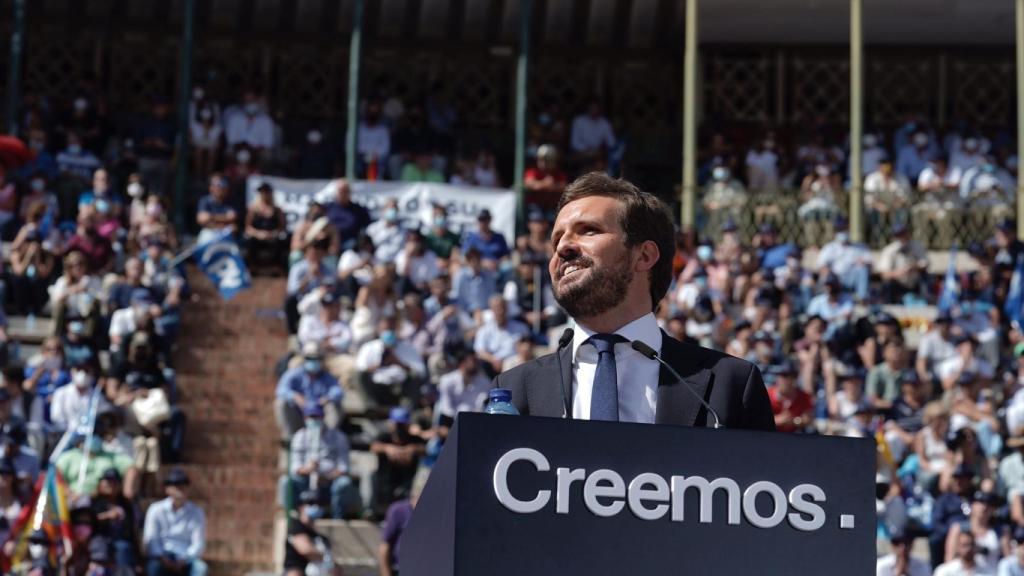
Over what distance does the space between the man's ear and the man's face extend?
0.04 meters

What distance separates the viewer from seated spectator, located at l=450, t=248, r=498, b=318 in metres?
17.6

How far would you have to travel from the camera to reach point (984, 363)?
54.9ft

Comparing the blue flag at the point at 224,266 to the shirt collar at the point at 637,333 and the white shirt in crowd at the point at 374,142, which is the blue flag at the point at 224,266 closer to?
the white shirt in crowd at the point at 374,142

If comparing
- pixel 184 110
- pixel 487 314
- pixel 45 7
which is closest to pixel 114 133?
pixel 184 110

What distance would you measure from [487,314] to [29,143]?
6745 mm

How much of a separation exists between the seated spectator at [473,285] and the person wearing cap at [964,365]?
4.06m

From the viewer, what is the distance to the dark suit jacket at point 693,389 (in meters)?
4.13

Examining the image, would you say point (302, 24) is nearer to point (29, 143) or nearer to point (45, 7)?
point (45, 7)

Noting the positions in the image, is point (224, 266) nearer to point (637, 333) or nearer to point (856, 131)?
point (856, 131)

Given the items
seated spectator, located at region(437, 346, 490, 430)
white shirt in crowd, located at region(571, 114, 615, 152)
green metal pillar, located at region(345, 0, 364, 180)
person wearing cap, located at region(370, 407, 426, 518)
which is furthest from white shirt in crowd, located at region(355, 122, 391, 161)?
person wearing cap, located at region(370, 407, 426, 518)

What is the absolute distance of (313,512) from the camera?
541 inches

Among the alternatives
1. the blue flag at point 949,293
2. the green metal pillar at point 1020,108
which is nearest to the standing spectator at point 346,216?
the blue flag at point 949,293

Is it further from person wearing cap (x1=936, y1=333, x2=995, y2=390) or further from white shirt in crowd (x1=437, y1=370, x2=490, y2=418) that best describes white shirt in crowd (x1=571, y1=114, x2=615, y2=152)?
white shirt in crowd (x1=437, y1=370, x2=490, y2=418)

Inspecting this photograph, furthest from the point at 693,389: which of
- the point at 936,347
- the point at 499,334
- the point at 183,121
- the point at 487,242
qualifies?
the point at 183,121
